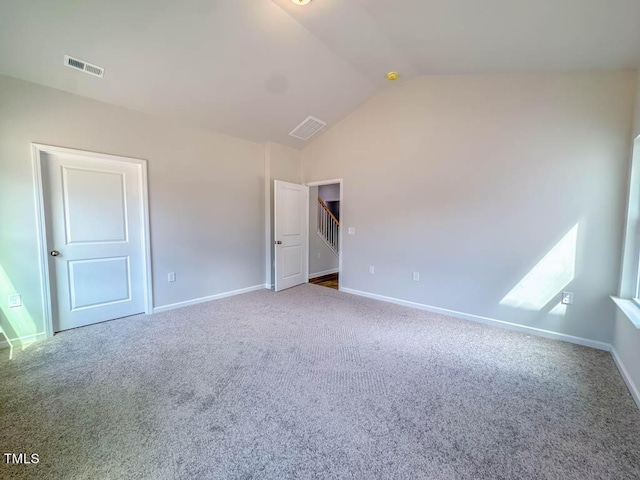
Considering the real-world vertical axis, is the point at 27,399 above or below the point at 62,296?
below

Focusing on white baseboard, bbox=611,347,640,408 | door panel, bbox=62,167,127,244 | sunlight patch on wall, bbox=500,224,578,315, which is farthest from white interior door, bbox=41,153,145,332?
white baseboard, bbox=611,347,640,408

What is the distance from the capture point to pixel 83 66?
99.3 inches

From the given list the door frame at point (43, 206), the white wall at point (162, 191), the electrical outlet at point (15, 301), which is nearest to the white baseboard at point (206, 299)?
the white wall at point (162, 191)

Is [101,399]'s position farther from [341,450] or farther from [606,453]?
[606,453]

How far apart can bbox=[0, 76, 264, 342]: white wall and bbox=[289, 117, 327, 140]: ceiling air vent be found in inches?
27.1

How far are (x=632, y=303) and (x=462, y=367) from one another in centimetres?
161

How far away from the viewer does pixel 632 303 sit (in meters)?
2.33

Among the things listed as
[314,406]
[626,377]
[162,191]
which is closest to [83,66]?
[162,191]

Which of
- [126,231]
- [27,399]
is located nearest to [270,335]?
[27,399]

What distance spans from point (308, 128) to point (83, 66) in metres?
2.83

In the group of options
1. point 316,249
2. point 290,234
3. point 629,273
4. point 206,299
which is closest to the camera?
point 629,273

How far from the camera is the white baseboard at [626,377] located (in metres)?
1.88

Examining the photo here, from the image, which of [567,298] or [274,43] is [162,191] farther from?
[567,298]

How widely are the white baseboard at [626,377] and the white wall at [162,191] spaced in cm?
442
